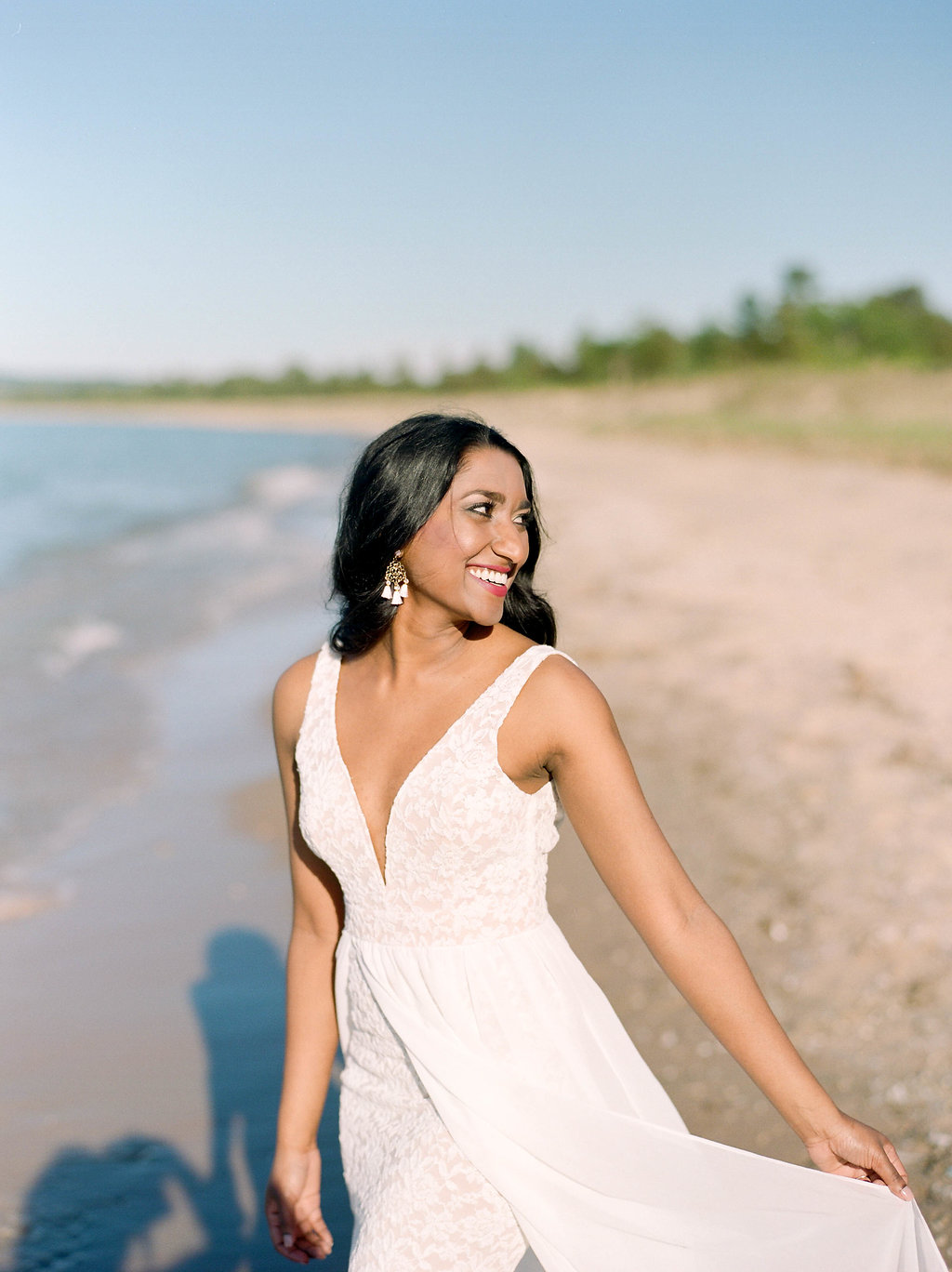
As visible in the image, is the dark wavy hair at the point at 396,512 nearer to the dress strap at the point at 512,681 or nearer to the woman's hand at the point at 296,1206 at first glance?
the dress strap at the point at 512,681

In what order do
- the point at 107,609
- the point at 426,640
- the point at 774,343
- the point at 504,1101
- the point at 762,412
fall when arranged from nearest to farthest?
the point at 504,1101 < the point at 426,640 < the point at 107,609 < the point at 762,412 < the point at 774,343

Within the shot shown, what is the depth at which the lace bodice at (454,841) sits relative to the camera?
205 cm

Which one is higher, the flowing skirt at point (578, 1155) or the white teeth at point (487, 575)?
the white teeth at point (487, 575)

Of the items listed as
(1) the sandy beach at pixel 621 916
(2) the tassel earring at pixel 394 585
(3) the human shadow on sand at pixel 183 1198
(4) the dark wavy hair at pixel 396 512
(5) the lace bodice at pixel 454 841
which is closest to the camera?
(5) the lace bodice at pixel 454 841

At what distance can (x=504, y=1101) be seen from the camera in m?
2.02

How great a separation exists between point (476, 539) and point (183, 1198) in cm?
252

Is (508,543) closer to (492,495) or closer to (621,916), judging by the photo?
(492,495)

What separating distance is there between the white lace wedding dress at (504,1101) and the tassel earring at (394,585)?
1.05 ft

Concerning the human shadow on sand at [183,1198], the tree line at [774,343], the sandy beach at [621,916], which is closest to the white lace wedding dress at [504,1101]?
the human shadow on sand at [183,1198]

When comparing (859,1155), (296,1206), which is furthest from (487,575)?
(296,1206)

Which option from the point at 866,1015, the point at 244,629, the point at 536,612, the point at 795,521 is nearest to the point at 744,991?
the point at 536,612

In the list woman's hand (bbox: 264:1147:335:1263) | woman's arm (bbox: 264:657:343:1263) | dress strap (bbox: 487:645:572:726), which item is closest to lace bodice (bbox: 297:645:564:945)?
dress strap (bbox: 487:645:572:726)

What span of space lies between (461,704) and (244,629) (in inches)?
431

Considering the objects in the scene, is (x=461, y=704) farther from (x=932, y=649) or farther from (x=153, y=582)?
(x=153, y=582)
